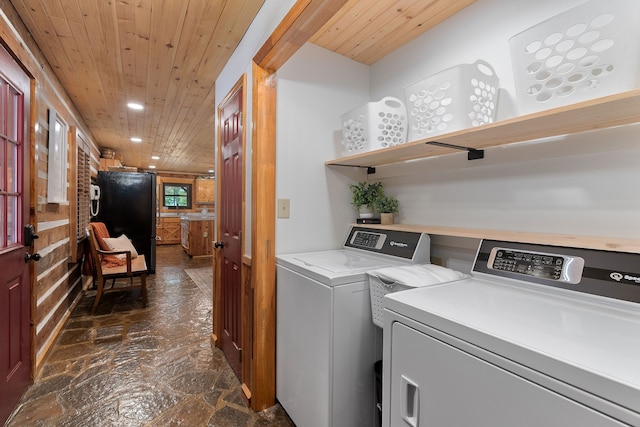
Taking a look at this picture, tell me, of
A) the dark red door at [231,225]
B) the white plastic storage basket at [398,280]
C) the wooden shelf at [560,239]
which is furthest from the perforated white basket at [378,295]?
the dark red door at [231,225]

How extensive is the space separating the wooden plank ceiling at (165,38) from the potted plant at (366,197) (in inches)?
36.7

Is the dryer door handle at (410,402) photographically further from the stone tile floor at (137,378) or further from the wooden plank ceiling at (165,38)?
the wooden plank ceiling at (165,38)

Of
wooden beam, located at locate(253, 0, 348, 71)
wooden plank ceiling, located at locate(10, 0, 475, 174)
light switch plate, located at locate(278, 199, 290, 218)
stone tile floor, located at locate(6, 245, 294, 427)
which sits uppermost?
wooden plank ceiling, located at locate(10, 0, 475, 174)

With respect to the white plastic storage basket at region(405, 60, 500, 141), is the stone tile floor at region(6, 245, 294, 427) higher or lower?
lower

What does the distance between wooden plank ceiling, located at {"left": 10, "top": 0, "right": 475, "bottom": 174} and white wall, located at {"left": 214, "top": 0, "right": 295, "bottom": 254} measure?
65 mm

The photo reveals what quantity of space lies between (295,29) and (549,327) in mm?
1494

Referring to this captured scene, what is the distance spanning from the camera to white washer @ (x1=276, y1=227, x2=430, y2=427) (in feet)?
4.48

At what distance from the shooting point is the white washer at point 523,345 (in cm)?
61

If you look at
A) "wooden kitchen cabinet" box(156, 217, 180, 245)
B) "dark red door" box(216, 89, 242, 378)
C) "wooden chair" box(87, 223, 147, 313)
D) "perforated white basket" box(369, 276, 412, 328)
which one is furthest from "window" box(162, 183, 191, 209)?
"perforated white basket" box(369, 276, 412, 328)

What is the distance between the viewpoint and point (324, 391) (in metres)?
1.40

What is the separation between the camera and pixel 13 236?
71.6 inches

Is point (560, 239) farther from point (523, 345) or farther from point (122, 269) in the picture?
point (122, 269)

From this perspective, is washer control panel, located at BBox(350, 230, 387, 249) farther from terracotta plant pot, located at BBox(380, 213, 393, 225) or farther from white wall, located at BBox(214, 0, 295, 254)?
Answer: white wall, located at BBox(214, 0, 295, 254)

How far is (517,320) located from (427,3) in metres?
1.59
